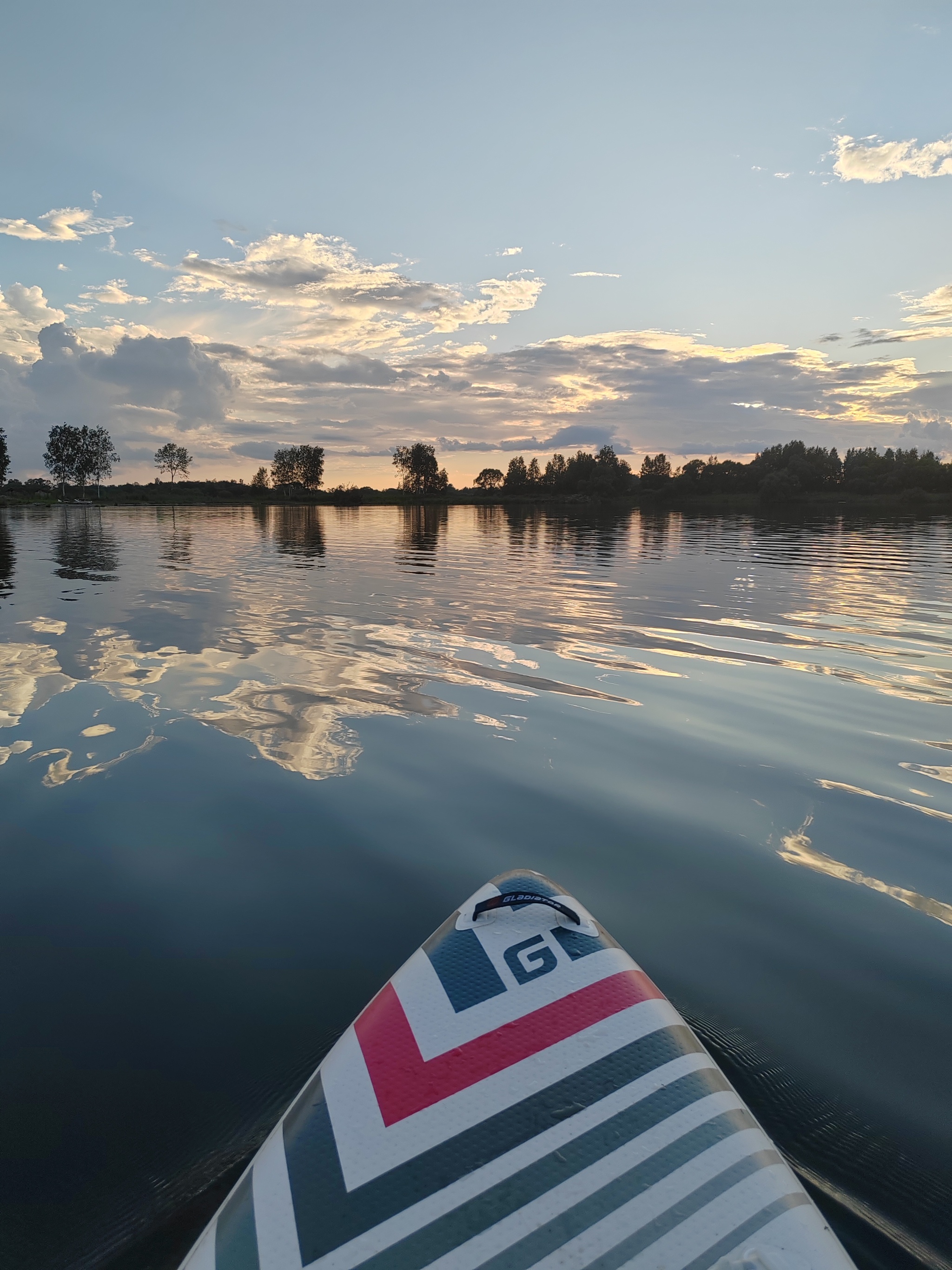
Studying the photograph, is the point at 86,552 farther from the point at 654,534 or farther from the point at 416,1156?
the point at 416,1156

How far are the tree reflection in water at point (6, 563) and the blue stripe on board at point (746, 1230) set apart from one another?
16126mm

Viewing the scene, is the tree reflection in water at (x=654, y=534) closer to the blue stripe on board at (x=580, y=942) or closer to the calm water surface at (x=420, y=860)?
the calm water surface at (x=420, y=860)

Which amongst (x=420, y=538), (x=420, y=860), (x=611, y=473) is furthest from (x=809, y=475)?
(x=420, y=860)

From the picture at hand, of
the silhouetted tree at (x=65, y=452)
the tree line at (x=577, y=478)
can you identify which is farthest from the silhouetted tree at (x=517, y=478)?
the silhouetted tree at (x=65, y=452)

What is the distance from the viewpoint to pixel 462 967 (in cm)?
243

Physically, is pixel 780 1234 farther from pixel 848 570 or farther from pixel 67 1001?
pixel 848 570

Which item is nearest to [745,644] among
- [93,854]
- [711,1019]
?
[711,1019]

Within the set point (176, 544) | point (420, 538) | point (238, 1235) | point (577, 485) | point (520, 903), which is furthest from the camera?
point (577, 485)

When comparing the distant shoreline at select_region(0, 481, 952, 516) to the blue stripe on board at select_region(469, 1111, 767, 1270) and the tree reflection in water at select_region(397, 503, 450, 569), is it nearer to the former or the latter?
the tree reflection in water at select_region(397, 503, 450, 569)

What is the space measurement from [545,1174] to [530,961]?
75 centimetres

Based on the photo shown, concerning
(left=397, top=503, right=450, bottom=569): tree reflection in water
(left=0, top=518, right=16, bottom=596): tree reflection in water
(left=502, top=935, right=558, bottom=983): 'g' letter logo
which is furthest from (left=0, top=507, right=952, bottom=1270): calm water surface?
(left=397, top=503, right=450, bottom=569): tree reflection in water

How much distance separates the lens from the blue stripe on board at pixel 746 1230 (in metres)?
1.57

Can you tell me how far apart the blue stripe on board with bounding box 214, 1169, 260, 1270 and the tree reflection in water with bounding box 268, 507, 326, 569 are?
19.3 metres

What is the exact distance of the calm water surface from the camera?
231 centimetres
